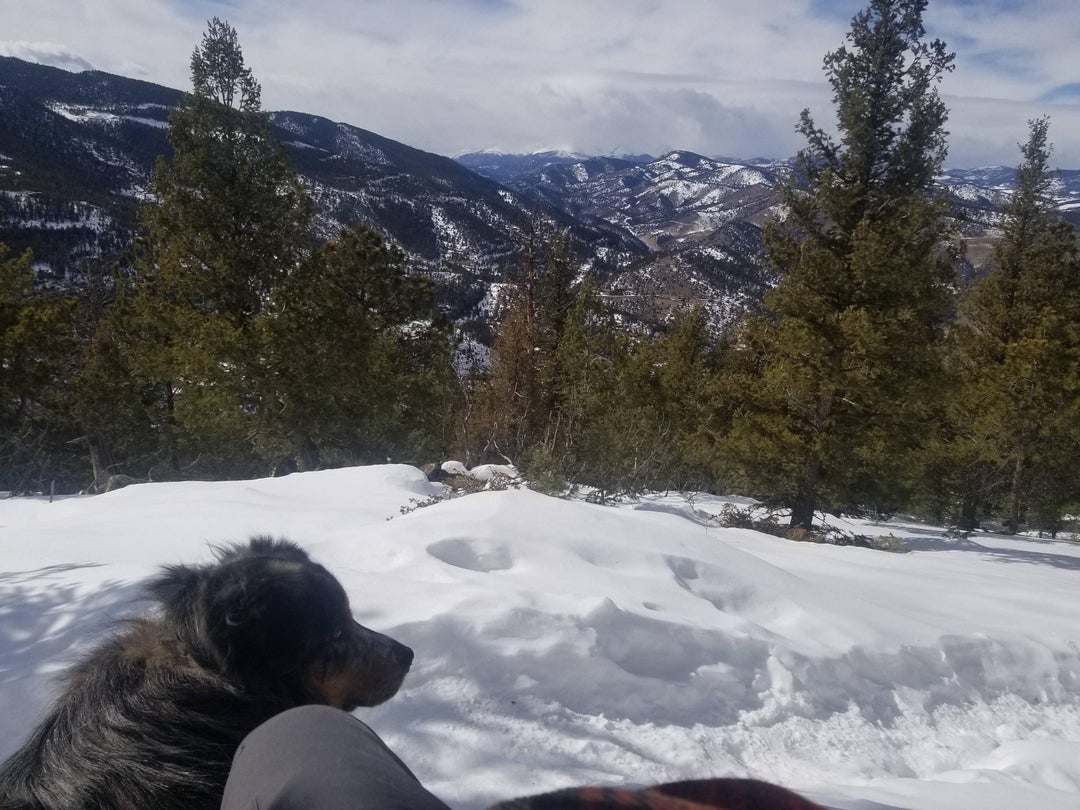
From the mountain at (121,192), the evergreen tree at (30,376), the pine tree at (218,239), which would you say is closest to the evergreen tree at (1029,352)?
the pine tree at (218,239)

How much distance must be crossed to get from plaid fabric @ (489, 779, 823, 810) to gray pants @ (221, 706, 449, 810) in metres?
0.16

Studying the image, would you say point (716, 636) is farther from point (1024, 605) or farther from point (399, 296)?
point (399, 296)

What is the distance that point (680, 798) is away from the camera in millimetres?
941

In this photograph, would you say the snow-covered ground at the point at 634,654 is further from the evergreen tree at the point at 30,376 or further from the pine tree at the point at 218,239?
the evergreen tree at the point at 30,376

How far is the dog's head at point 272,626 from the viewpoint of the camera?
1.48 meters

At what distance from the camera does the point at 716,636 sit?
3.50m

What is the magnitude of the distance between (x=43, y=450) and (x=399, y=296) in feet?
32.6

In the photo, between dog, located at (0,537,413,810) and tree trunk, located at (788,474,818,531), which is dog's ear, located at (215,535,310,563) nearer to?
dog, located at (0,537,413,810)

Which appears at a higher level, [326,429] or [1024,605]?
[1024,605]

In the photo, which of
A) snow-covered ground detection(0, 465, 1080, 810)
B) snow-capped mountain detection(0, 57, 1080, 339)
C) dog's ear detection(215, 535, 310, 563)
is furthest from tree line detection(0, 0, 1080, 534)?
snow-capped mountain detection(0, 57, 1080, 339)

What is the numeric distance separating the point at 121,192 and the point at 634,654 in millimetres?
152334

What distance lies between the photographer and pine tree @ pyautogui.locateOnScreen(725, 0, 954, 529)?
9.26m

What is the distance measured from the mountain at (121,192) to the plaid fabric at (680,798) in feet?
247

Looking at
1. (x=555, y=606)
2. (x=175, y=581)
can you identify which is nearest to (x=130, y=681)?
(x=175, y=581)
